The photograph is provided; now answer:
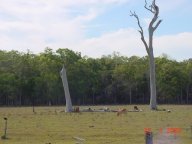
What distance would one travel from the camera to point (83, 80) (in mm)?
106938

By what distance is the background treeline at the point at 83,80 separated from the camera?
103188 millimetres

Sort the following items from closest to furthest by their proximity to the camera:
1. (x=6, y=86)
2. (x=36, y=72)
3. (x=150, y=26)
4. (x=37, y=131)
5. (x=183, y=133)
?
(x=183, y=133) < (x=37, y=131) < (x=150, y=26) < (x=6, y=86) < (x=36, y=72)

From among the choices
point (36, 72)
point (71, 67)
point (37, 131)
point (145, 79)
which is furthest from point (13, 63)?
point (37, 131)

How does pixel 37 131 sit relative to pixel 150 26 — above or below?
below

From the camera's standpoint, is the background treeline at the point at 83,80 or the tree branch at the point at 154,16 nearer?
the tree branch at the point at 154,16

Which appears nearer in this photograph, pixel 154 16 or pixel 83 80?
pixel 154 16

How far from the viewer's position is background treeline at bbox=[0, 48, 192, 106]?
339 feet

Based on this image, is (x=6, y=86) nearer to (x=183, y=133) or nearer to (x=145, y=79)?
(x=145, y=79)

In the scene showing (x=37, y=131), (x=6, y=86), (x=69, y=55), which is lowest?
(x=37, y=131)

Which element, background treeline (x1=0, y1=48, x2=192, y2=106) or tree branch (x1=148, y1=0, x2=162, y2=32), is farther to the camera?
background treeline (x1=0, y1=48, x2=192, y2=106)

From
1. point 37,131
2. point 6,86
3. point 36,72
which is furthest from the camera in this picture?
point 36,72

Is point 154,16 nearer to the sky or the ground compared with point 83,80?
nearer to the sky

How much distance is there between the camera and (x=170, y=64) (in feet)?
365

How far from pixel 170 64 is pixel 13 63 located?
34.4 meters
